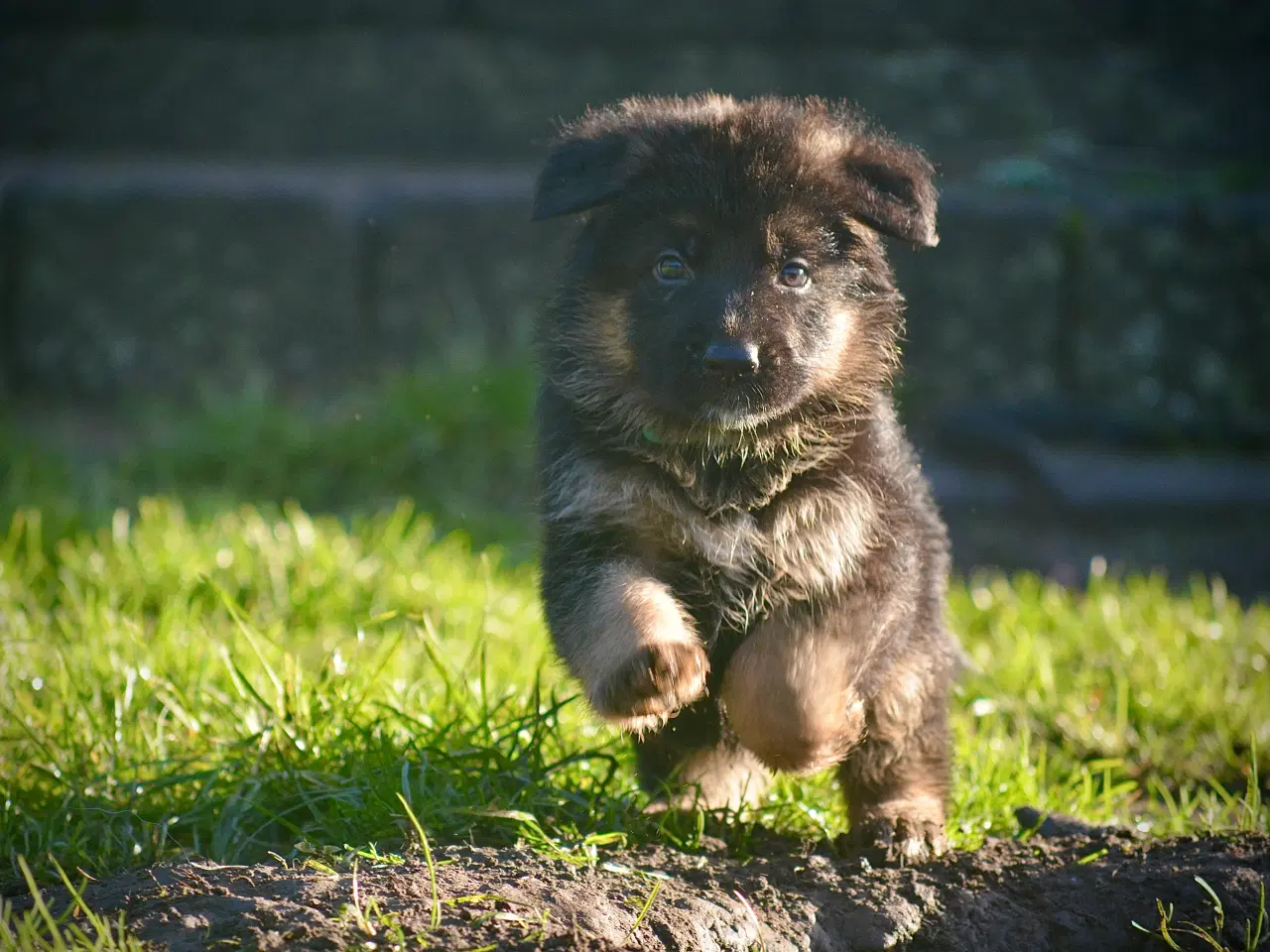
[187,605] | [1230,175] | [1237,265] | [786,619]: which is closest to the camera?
[786,619]

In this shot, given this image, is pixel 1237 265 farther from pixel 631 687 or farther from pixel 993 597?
pixel 631 687

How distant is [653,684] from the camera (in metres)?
2.56

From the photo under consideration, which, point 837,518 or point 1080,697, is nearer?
point 837,518

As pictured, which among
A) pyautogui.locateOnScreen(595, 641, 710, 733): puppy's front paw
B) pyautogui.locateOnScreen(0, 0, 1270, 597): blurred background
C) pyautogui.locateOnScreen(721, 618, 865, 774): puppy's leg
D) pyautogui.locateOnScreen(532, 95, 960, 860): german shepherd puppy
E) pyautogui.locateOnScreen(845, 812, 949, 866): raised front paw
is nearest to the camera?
pyautogui.locateOnScreen(595, 641, 710, 733): puppy's front paw

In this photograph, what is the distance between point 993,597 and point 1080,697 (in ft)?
2.91

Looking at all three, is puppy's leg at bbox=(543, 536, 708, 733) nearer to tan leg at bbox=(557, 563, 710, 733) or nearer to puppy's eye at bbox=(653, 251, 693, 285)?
tan leg at bbox=(557, 563, 710, 733)

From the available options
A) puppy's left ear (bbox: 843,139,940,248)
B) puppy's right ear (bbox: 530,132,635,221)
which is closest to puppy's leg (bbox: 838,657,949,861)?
puppy's left ear (bbox: 843,139,940,248)

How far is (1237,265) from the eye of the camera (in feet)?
22.5

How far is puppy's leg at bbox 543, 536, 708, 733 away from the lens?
258cm

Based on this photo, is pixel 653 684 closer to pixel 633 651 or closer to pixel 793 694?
pixel 633 651

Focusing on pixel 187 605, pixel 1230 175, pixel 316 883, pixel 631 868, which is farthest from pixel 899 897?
pixel 1230 175

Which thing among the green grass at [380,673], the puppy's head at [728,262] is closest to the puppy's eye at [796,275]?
the puppy's head at [728,262]

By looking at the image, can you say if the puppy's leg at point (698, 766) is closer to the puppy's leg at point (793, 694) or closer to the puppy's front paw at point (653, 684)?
the puppy's leg at point (793, 694)

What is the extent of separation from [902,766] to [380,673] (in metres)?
1.24
